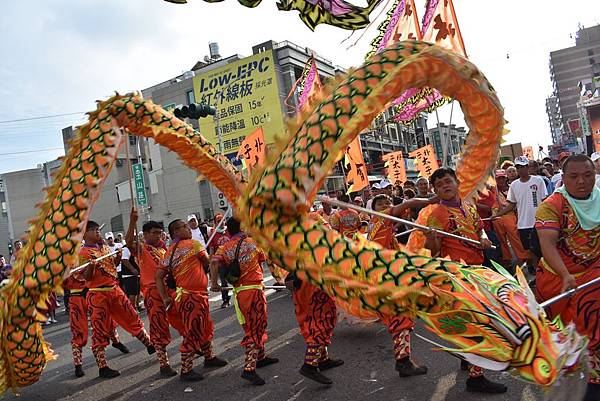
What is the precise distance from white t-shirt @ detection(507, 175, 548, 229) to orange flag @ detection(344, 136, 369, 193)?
11.4 feet

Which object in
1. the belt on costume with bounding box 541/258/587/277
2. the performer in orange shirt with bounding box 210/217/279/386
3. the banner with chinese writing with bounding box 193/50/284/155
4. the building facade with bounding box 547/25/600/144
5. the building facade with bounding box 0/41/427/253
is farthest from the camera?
the building facade with bounding box 547/25/600/144

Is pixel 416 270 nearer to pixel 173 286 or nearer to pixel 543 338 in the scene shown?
pixel 543 338

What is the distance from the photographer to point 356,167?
1020 centimetres

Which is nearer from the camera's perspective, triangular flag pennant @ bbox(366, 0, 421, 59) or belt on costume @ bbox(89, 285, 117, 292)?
belt on costume @ bbox(89, 285, 117, 292)

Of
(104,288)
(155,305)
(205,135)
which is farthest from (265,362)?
(205,135)

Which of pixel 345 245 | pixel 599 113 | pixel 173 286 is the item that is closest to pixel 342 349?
pixel 173 286

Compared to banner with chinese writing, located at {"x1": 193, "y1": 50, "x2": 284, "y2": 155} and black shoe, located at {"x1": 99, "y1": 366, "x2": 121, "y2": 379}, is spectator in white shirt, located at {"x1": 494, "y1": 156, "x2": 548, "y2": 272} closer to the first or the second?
black shoe, located at {"x1": 99, "y1": 366, "x2": 121, "y2": 379}

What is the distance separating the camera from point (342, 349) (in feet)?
17.5

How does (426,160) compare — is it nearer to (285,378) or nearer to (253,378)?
(285,378)

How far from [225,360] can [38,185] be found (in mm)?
39580

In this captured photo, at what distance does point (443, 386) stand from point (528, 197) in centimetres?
411

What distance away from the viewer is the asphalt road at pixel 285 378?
392cm

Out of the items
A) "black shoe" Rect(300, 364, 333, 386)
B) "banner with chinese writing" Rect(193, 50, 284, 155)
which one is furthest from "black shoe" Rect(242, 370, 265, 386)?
"banner with chinese writing" Rect(193, 50, 284, 155)

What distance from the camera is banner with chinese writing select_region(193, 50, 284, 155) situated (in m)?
23.5
